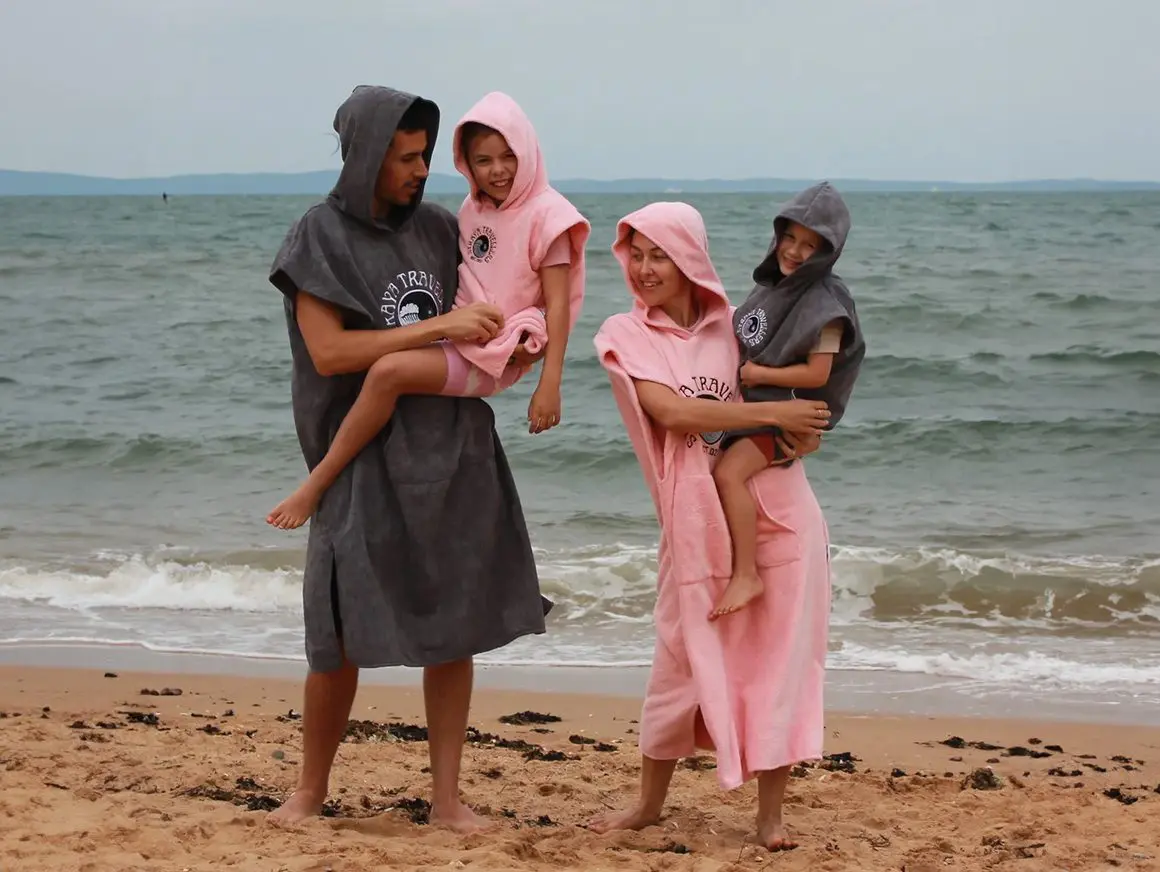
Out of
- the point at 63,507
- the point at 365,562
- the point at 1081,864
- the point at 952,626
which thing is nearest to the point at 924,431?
the point at 952,626

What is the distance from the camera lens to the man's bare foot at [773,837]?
391cm

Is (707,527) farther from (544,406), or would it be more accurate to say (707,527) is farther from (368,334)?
(368,334)

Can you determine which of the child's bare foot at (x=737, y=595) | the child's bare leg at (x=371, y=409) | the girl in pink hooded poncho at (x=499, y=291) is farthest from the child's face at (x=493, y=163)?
the child's bare foot at (x=737, y=595)

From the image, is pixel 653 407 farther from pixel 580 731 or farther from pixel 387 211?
pixel 580 731

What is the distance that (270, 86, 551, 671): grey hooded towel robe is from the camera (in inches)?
144

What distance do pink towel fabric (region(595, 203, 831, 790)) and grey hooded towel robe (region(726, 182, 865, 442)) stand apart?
0.29 ft

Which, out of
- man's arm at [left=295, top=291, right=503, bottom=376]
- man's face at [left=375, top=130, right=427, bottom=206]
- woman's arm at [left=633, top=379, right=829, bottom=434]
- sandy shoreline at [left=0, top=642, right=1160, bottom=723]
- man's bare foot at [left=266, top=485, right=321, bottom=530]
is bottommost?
sandy shoreline at [left=0, top=642, right=1160, bottom=723]

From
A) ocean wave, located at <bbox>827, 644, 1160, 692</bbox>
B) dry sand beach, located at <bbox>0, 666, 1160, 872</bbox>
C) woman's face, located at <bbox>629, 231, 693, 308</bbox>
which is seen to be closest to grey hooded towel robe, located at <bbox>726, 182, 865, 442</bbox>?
woman's face, located at <bbox>629, 231, 693, 308</bbox>

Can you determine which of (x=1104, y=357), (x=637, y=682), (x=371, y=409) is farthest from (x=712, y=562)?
(x=1104, y=357)

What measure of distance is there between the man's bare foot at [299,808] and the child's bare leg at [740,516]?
3.97ft

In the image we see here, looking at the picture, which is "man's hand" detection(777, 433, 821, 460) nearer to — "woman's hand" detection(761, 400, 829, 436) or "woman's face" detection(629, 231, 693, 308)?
"woman's hand" detection(761, 400, 829, 436)

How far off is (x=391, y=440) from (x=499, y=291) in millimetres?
463

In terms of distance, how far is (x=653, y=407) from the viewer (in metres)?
3.73

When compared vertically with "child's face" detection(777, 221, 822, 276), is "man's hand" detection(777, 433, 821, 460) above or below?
below
